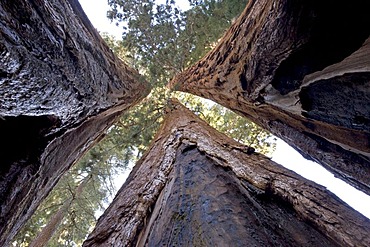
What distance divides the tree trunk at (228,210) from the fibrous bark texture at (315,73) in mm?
681

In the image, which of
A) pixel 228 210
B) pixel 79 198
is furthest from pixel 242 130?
pixel 228 210

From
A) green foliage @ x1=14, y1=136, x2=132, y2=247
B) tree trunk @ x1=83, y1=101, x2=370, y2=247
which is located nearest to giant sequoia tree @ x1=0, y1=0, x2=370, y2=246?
tree trunk @ x1=83, y1=101, x2=370, y2=247

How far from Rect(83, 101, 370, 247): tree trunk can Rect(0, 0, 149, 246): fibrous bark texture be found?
3.10 feet

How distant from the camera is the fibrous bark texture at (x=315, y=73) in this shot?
1.98 meters

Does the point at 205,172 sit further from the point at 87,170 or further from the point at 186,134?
the point at 87,170

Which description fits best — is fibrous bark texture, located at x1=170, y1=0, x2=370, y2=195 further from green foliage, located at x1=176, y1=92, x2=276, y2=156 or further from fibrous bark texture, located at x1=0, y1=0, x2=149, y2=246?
green foliage, located at x1=176, y1=92, x2=276, y2=156

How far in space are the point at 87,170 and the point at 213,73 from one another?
19.8 ft

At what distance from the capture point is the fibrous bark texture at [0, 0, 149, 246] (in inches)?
68.4

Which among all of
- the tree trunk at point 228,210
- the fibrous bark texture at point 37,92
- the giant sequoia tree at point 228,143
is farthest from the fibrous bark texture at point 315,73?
the fibrous bark texture at point 37,92

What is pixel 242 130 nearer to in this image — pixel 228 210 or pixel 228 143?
pixel 228 143

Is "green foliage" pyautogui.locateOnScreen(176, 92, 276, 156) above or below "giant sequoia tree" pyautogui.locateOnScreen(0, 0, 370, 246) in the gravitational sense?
below

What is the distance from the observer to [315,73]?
234 centimetres

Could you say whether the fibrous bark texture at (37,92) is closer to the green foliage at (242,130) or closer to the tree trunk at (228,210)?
the tree trunk at (228,210)

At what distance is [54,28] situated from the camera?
214 cm
